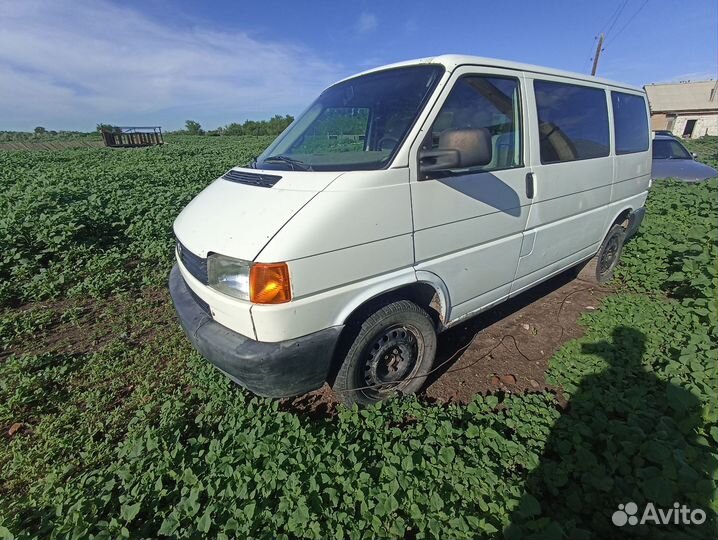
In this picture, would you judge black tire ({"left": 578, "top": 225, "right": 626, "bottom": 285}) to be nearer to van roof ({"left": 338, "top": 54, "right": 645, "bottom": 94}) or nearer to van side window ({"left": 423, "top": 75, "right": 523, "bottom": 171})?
van roof ({"left": 338, "top": 54, "right": 645, "bottom": 94})

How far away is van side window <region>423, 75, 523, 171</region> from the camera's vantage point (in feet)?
7.32

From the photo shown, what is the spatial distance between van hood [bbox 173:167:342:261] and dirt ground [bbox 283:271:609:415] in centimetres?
140

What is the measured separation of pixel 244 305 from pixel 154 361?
6.00 feet

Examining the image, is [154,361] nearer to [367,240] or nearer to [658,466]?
[367,240]

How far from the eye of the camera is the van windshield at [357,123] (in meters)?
2.19

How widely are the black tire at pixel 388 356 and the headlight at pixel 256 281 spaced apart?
608 mm

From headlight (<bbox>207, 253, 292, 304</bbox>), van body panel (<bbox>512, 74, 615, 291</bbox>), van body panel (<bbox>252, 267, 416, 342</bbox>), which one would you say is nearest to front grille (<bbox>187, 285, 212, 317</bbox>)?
headlight (<bbox>207, 253, 292, 304</bbox>)

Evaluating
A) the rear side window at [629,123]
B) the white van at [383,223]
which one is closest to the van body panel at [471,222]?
the white van at [383,223]

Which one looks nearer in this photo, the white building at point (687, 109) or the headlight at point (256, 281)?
Answer: the headlight at point (256, 281)

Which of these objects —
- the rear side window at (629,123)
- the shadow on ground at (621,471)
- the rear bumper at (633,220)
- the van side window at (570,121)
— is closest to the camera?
the shadow on ground at (621,471)

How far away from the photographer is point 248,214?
1.98 m

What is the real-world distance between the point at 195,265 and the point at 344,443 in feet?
4.81

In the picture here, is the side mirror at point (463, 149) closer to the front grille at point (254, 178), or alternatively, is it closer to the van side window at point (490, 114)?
the van side window at point (490, 114)

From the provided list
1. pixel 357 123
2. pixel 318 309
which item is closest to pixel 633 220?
pixel 357 123
